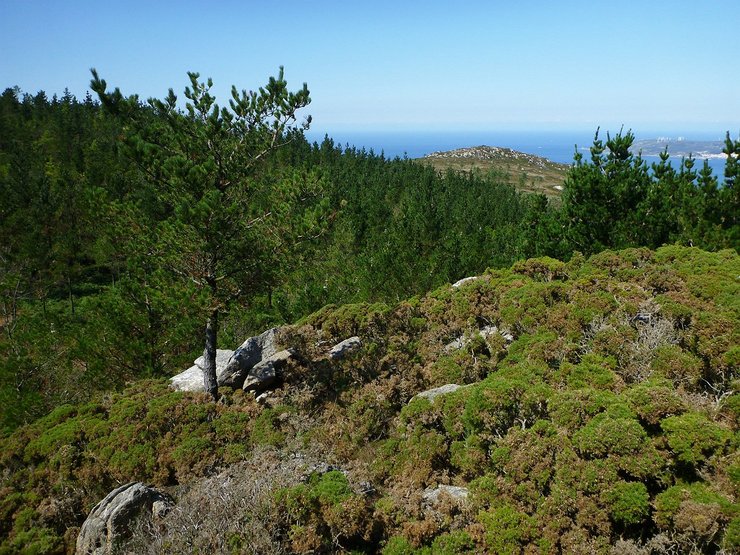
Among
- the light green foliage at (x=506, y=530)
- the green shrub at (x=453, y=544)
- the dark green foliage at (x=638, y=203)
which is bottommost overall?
the green shrub at (x=453, y=544)

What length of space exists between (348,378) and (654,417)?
Answer: 287 inches

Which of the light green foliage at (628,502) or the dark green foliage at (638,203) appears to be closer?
the light green foliage at (628,502)

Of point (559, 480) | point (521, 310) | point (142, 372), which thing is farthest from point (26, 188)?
point (559, 480)

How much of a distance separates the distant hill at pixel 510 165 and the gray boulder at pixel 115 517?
370ft

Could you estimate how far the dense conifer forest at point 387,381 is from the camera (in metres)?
5.99

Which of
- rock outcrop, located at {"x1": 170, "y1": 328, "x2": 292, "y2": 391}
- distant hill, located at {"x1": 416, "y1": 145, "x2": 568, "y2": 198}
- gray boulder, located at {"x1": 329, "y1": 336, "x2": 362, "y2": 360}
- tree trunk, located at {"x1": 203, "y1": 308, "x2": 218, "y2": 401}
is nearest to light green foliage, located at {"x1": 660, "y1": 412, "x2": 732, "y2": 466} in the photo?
gray boulder, located at {"x1": 329, "y1": 336, "x2": 362, "y2": 360}

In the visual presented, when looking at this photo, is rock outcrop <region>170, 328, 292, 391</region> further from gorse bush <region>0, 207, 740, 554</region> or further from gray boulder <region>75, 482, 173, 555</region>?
gray boulder <region>75, 482, 173, 555</region>

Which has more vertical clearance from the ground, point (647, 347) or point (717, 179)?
point (717, 179)

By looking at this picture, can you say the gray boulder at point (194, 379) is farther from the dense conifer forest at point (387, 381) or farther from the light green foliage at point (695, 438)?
the light green foliage at point (695, 438)

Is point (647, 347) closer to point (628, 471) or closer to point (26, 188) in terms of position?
point (628, 471)

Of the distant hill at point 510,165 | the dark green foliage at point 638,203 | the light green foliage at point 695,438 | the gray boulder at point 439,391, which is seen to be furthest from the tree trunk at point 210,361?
the distant hill at point 510,165

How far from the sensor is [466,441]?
777 centimetres

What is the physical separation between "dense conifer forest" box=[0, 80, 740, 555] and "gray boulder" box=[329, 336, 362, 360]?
0.42 meters

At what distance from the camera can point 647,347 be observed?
29.1 feet
